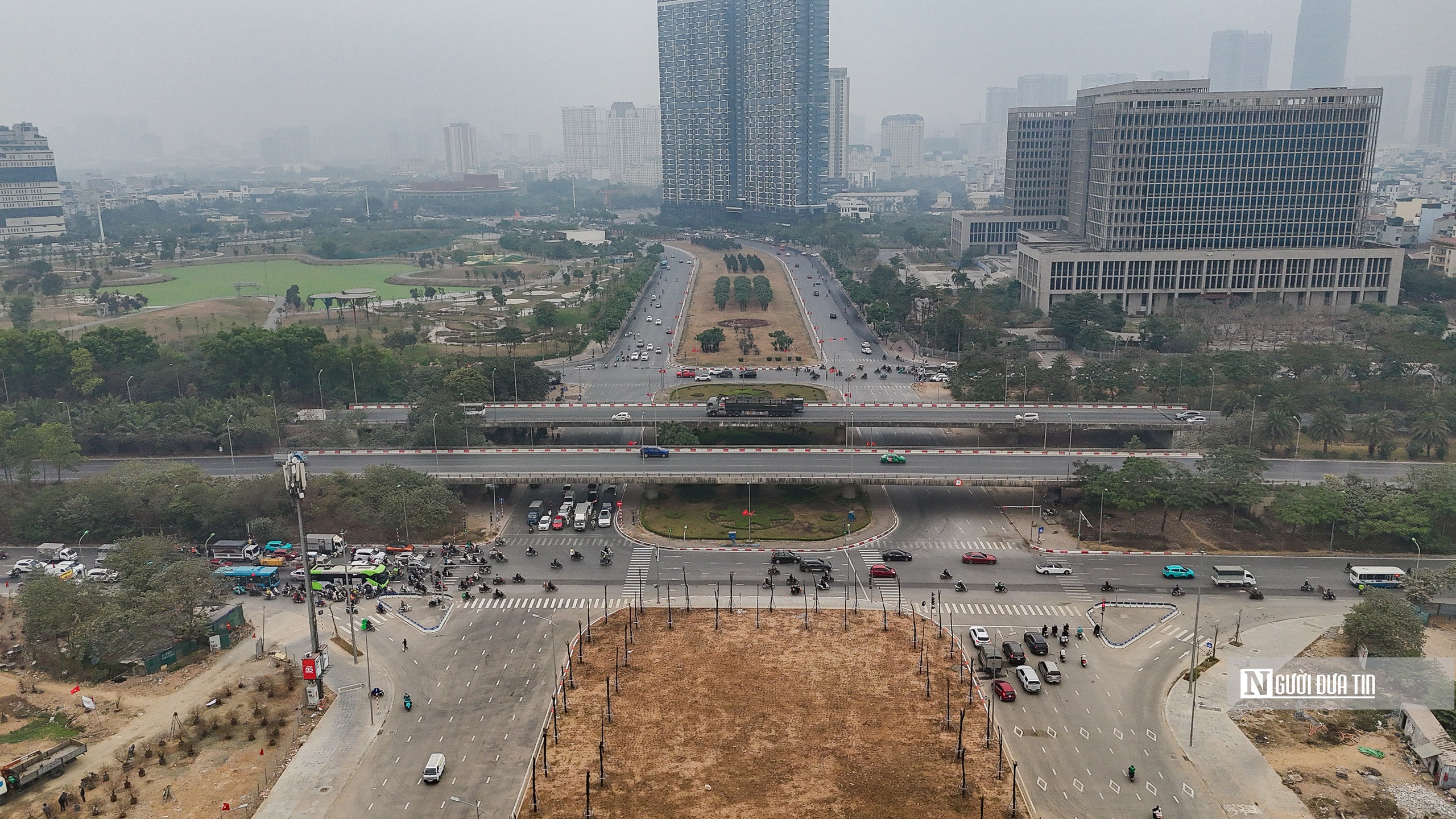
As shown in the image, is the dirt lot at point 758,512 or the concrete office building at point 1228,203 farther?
the concrete office building at point 1228,203

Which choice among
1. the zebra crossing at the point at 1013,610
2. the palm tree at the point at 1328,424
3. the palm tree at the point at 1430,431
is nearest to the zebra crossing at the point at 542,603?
the zebra crossing at the point at 1013,610

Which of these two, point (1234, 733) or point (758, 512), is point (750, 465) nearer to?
point (758, 512)

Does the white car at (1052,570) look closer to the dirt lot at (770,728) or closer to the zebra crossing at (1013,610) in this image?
the zebra crossing at (1013,610)

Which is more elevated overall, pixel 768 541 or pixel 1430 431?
pixel 1430 431

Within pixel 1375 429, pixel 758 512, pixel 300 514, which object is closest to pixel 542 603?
pixel 300 514

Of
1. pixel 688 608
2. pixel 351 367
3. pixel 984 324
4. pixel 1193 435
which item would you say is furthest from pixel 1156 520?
pixel 351 367

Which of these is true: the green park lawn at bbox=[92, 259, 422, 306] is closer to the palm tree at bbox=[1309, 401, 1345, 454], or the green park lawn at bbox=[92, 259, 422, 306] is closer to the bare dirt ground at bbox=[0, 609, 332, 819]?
the bare dirt ground at bbox=[0, 609, 332, 819]
